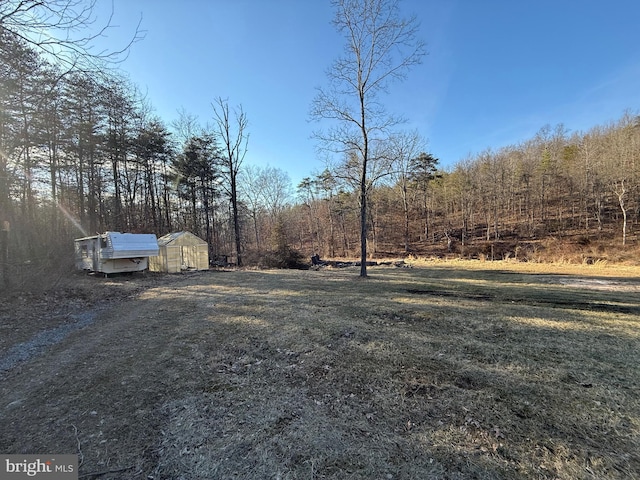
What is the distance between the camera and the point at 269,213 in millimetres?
36469

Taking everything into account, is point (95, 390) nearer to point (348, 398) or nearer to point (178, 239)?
point (348, 398)

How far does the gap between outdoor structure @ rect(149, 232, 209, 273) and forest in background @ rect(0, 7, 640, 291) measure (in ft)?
10.3

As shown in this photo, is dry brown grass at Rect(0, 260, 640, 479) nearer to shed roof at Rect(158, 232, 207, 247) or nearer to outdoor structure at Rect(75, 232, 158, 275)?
outdoor structure at Rect(75, 232, 158, 275)

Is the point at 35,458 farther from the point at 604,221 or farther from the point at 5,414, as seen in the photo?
the point at 604,221

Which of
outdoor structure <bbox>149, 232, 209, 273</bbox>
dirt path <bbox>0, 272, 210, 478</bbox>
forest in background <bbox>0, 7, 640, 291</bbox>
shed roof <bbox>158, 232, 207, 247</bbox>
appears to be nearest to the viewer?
dirt path <bbox>0, 272, 210, 478</bbox>

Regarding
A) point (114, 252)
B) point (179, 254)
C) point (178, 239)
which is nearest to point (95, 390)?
point (114, 252)

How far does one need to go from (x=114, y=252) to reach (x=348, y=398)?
13.0 m

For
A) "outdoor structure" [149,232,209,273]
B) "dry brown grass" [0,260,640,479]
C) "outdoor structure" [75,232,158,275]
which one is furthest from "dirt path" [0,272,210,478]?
"outdoor structure" [149,232,209,273]

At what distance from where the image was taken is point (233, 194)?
2183 cm

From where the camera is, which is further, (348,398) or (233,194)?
(233,194)

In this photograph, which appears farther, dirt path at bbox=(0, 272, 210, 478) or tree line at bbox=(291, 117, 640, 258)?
tree line at bbox=(291, 117, 640, 258)

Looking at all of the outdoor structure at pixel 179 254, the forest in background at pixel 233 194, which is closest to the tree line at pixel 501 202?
the forest in background at pixel 233 194

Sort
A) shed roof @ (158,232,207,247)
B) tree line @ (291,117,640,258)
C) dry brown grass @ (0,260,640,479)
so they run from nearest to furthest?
dry brown grass @ (0,260,640,479), shed roof @ (158,232,207,247), tree line @ (291,117,640,258)

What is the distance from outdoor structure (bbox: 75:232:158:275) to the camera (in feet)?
39.2
